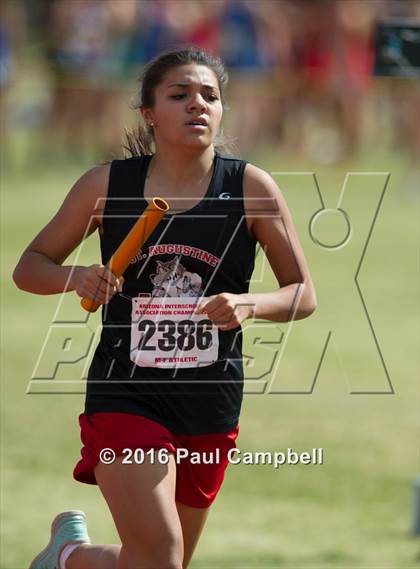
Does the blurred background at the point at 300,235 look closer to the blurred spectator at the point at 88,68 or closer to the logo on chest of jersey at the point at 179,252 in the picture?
the blurred spectator at the point at 88,68

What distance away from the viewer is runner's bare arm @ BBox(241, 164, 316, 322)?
4.35m

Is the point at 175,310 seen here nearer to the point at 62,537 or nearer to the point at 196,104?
the point at 196,104

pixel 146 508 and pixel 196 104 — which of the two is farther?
pixel 196 104

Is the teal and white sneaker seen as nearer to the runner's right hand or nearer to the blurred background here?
the blurred background

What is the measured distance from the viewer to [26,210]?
615 inches

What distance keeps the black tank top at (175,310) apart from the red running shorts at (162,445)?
31 millimetres

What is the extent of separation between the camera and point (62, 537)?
484 cm

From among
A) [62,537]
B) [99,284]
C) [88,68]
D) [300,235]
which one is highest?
[99,284]

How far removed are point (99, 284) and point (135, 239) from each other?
0.54 feet

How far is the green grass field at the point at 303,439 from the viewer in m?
5.59

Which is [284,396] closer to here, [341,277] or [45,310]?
[45,310]

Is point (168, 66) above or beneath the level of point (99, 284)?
above

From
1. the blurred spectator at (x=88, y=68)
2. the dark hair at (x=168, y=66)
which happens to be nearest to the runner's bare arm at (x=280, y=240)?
the dark hair at (x=168, y=66)

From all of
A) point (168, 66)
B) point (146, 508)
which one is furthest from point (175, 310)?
point (168, 66)
